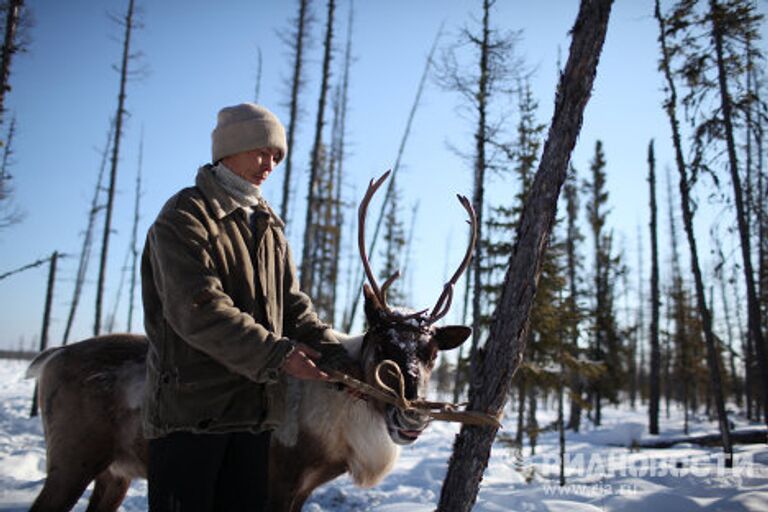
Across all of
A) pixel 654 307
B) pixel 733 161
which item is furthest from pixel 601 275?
pixel 733 161

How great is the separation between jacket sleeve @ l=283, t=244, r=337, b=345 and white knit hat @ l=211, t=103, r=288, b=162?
0.71 metres

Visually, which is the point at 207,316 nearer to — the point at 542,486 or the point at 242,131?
the point at 242,131

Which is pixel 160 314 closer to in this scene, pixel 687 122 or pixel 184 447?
pixel 184 447

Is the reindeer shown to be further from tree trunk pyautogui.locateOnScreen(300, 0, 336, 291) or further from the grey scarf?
tree trunk pyautogui.locateOnScreen(300, 0, 336, 291)

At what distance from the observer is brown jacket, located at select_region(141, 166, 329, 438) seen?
6.60 feet

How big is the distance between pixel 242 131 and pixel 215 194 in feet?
1.18

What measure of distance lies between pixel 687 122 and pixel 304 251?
10991 millimetres

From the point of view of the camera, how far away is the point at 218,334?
1.99 metres

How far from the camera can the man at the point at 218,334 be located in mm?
2027

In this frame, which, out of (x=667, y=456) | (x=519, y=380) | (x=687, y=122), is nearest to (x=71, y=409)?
(x=519, y=380)

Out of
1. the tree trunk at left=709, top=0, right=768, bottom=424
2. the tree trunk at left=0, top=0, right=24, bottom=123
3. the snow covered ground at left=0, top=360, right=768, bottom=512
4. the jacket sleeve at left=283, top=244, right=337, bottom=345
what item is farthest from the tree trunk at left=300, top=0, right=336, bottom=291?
the jacket sleeve at left=283, top=244, right=337, bottom=345

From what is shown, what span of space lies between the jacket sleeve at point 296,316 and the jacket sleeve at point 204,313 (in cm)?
82

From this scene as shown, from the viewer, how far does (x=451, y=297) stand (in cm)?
339

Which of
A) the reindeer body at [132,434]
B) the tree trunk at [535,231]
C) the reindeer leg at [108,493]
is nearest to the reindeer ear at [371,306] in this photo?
the reindeer body at [132,434]
